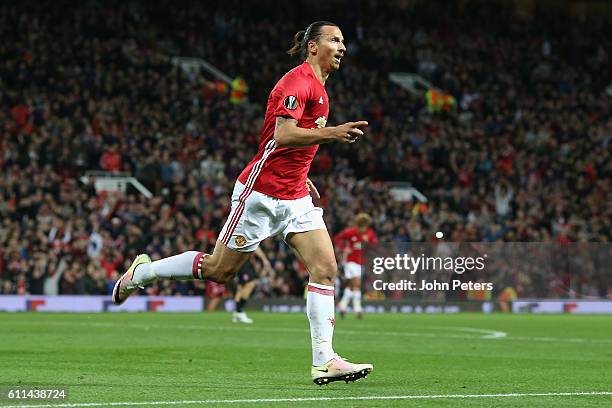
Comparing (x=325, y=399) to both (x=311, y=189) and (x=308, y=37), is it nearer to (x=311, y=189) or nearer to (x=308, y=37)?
(x=311, y=189)

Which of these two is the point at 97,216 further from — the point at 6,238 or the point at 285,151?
the point at 285,151

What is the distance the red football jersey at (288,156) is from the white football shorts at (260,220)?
0.22ft

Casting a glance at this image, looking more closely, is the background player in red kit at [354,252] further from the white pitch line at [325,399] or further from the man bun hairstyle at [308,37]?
the white pitch line at [325,399]

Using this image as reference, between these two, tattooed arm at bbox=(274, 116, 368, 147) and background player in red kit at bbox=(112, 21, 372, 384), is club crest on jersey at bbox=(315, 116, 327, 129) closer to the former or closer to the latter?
background player in red kit at bbox=(112, 21, 372, 384)

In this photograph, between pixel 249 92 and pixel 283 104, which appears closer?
pixel 283 104

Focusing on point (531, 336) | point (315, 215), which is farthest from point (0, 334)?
point (315, 215)

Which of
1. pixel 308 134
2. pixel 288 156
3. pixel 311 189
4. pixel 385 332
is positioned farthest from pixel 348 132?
pixel 385 332

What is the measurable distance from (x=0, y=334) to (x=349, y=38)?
2768cm

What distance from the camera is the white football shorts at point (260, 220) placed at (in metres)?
9.18

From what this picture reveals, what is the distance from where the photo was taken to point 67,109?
31.3 meters

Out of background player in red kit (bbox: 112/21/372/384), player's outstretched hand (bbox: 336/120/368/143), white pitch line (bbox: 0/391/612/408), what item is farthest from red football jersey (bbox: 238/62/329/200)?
white pitch line (bbox: 0/391/612/408)

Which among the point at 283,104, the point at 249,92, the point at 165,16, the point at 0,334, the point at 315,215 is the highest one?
the point at 165,16

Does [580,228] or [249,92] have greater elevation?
[249,92]

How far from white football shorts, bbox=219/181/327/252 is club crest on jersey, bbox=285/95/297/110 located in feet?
2.48
